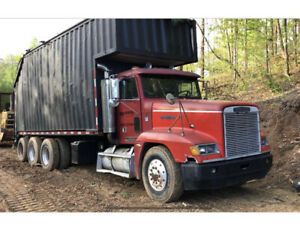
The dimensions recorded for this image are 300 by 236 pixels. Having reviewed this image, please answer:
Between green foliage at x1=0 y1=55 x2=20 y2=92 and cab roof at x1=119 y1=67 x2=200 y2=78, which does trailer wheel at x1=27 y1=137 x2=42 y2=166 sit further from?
cab roof at x1=119 y1=67 x2=200 y2=78

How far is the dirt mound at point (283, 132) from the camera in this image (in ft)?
23.0

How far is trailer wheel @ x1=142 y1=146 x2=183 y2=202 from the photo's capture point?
16.9ft

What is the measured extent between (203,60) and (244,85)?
1.74 m

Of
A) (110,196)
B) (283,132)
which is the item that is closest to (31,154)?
(110,196)

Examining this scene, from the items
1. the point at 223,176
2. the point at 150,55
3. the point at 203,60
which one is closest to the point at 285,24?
the point at 203,60

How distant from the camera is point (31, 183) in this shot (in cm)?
734

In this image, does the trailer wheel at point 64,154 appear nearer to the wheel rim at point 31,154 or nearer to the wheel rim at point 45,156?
the wheel rim at point 45,156

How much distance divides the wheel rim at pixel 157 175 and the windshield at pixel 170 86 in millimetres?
1347

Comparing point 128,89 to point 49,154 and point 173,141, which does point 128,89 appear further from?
point 49,154

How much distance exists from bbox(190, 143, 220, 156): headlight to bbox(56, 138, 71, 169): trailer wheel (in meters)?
4.66

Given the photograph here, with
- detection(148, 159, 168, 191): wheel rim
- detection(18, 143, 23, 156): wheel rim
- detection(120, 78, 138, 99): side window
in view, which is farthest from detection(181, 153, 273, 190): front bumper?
detection(18, 143, 23, 156): wheel rim

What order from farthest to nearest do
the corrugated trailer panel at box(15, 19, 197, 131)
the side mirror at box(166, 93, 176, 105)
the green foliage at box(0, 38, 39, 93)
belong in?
the green foliage at box(0, 38, 39, 93), the corrugated trailer panel at box(15, 19, 197, 131), the side mirror at box(166, 93, 176, 105)

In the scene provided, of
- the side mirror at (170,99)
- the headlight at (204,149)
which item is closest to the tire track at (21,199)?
the headlight at (204,149)
